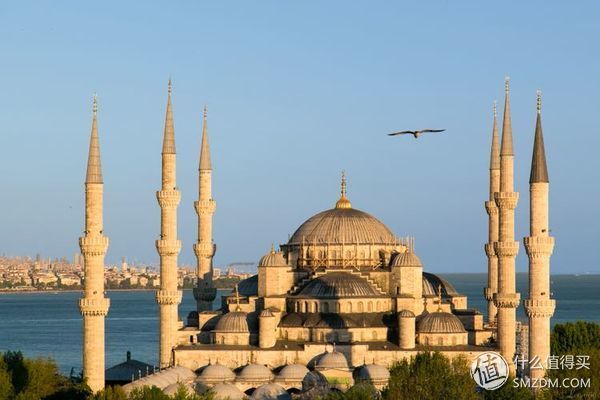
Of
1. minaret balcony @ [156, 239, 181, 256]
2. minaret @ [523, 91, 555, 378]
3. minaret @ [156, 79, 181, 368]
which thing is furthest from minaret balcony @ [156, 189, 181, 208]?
minaret @ [523, 91, 555, 378]

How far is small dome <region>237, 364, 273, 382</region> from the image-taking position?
47188 mm

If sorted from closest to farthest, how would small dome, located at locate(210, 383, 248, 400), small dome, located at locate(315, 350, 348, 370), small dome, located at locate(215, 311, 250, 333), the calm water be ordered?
small dome, located at locate(210, 383, 248, 400), small dome, located at locate(315, 350, 348, 370), small dome, located at locate(215, 311, 250, 333), the calm water

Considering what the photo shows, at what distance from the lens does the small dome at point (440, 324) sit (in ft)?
166

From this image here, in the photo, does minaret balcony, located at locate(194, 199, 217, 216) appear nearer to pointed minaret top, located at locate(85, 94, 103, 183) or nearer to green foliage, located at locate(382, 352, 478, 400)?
pointed minaret top, located at locate(85, 94, 103, 183)

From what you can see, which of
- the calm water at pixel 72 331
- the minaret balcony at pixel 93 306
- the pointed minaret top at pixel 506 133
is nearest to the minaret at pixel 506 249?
the pointed minaret top at pixel 506 133

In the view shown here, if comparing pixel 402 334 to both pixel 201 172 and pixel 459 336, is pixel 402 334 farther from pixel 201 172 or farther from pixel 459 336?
pixel 201 172

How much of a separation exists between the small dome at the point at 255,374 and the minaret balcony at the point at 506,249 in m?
11.1

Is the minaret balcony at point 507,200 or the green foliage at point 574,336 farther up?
the minaret balcony at point 507,200

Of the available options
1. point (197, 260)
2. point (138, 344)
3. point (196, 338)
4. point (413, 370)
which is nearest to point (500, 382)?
point (413, 370)

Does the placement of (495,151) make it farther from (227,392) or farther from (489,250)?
(227,392)

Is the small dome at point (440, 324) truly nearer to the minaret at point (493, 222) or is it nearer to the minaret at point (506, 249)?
the minaret at point (506, 249)

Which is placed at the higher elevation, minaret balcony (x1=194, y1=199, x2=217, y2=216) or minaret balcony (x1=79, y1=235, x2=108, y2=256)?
minaret balcony (x1=194, y1=199, x2=217, y2=216)

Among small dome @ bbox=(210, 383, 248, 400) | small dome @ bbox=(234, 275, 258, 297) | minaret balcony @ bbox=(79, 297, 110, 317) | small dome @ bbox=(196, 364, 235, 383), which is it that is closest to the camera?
small dome @ bbox=(210, 383, 248, 400)

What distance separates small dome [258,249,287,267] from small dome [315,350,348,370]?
713 cm
